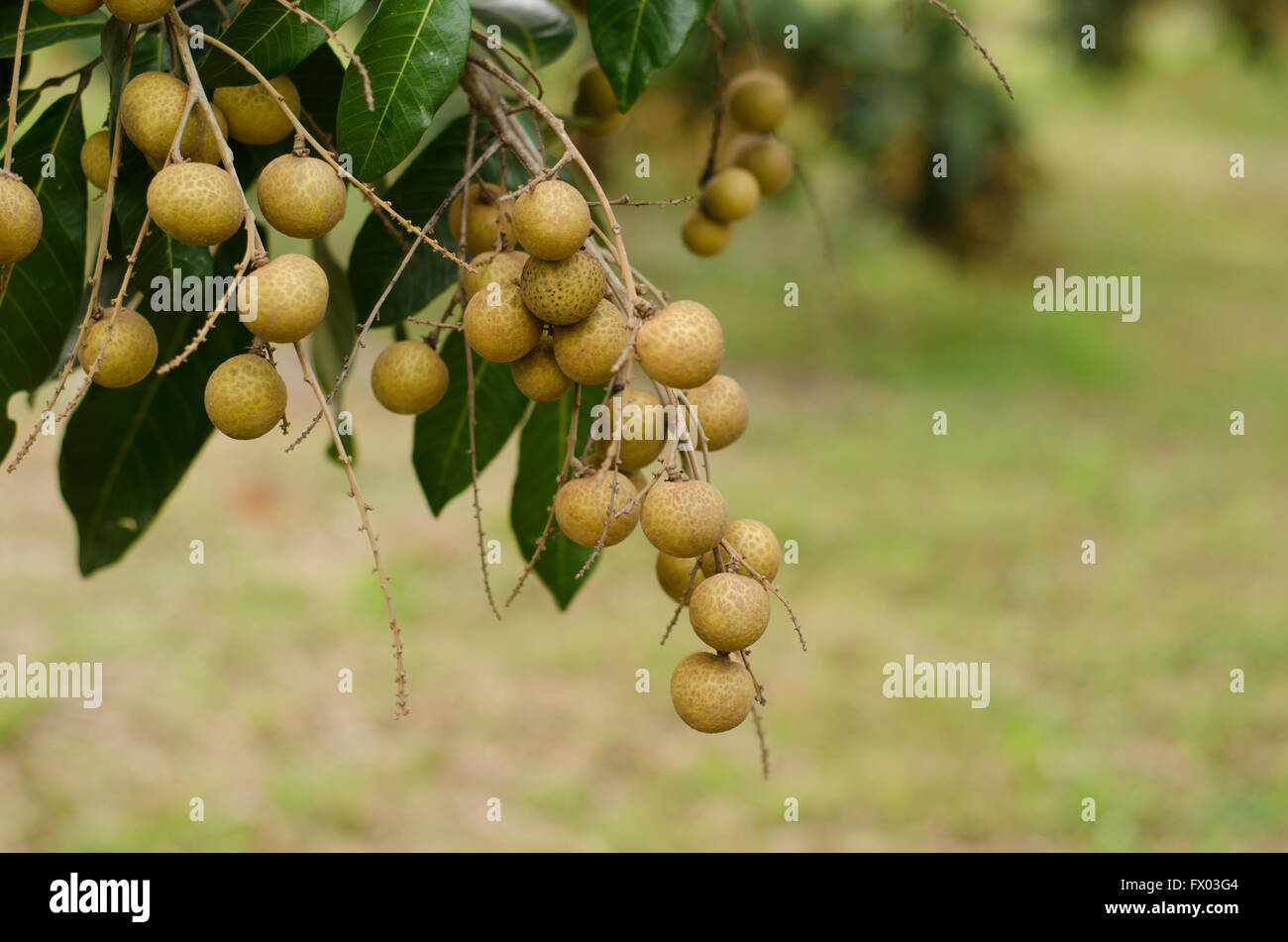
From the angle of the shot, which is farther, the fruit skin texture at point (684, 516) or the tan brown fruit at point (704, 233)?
the tan brown fruit at point (704, 233)

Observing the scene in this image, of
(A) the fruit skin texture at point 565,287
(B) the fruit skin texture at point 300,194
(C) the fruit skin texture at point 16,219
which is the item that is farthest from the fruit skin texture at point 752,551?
(C) the fruit skin texture at point 16,219

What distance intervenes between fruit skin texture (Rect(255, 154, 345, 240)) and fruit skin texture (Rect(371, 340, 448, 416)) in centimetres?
10

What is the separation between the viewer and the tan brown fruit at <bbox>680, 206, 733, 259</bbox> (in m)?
0.91

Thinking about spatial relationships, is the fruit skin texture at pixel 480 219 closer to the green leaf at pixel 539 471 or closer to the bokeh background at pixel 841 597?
the green leaf at pixel 539 471

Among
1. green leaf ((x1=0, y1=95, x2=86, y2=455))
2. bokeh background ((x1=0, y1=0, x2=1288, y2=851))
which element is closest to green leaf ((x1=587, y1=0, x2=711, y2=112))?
green leaf ((x1=0, y1=95, x2=86, y2=455))

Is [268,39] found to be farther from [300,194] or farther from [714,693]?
[714,693]

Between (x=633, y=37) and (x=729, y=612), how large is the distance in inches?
A: 12.2

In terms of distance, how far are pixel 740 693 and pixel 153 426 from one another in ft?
1.72

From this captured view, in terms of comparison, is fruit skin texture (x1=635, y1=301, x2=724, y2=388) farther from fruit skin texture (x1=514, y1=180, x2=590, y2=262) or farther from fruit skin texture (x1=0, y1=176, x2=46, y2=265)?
fruit skin texture (x1=0, y1=176, x2=46, y2=265)

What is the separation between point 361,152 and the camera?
58cm

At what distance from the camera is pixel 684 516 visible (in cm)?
51

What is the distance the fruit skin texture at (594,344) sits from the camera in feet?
1.72

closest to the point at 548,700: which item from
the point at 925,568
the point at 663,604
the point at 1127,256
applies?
the point at 663,604

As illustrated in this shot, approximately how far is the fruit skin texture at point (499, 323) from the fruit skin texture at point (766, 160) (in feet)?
1.43
